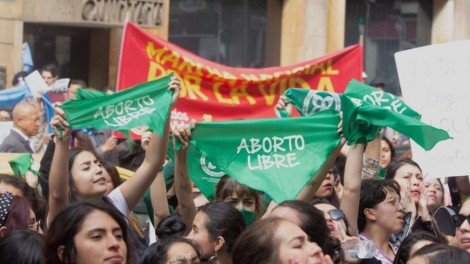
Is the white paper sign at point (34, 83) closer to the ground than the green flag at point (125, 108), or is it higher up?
closer to the ground

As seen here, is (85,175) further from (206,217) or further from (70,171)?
(206,217)

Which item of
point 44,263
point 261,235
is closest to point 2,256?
point 44,263

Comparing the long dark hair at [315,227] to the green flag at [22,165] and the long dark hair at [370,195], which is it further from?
the green flag at [22,165]

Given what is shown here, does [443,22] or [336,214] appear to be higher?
[443,22]

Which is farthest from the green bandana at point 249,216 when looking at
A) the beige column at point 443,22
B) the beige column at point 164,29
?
the beige column at point 443,22

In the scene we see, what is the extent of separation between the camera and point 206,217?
7.38 metres

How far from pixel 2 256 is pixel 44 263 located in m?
0.38

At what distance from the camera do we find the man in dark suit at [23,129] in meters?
11.7

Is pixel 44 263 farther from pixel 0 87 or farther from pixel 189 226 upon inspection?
pixel 0 87

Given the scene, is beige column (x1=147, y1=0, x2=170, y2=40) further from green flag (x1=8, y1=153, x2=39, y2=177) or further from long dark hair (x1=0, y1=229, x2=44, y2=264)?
long dark hair (x1=0, y1=229, x2=44, y2=264)

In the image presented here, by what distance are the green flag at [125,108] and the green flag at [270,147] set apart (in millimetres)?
273

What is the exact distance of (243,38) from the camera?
22203 mm

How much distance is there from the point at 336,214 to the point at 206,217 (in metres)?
0.75

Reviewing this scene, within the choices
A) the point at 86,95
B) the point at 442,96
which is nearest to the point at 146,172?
the point at 86,95
